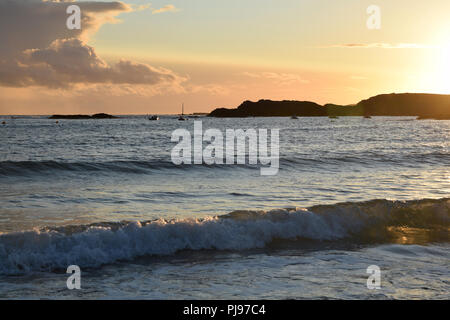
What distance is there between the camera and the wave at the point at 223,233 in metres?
10.7

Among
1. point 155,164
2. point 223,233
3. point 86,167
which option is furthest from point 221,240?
point 155,164

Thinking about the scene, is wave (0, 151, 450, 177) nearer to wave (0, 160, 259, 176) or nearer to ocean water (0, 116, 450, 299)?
wave (0, 160, 259, 176)

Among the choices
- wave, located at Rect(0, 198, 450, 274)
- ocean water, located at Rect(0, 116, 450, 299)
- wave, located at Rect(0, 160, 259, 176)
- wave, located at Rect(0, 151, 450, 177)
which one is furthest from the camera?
wave, located at Rect(0, 151, 450, 177)

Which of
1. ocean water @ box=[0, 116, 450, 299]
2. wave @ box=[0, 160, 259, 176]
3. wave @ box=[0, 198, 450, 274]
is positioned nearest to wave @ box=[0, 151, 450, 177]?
wave @ box=[0, 160, 259, 176]

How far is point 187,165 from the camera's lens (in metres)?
30.8

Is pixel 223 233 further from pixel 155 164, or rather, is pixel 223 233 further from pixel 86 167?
pixel 155 164

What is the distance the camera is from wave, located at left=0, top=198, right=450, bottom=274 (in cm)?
1066

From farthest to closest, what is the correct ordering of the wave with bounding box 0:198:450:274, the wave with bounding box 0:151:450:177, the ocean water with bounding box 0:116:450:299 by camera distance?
the wave with bounding box 0:151:450:177, the wave with bounding box 0:198:450:274, the ocean water with bounding box 0:116:450:299

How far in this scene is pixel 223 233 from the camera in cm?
1270

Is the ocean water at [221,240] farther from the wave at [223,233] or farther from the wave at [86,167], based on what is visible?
the wave at [86,167]

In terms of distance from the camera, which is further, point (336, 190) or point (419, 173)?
point (419, 173)
